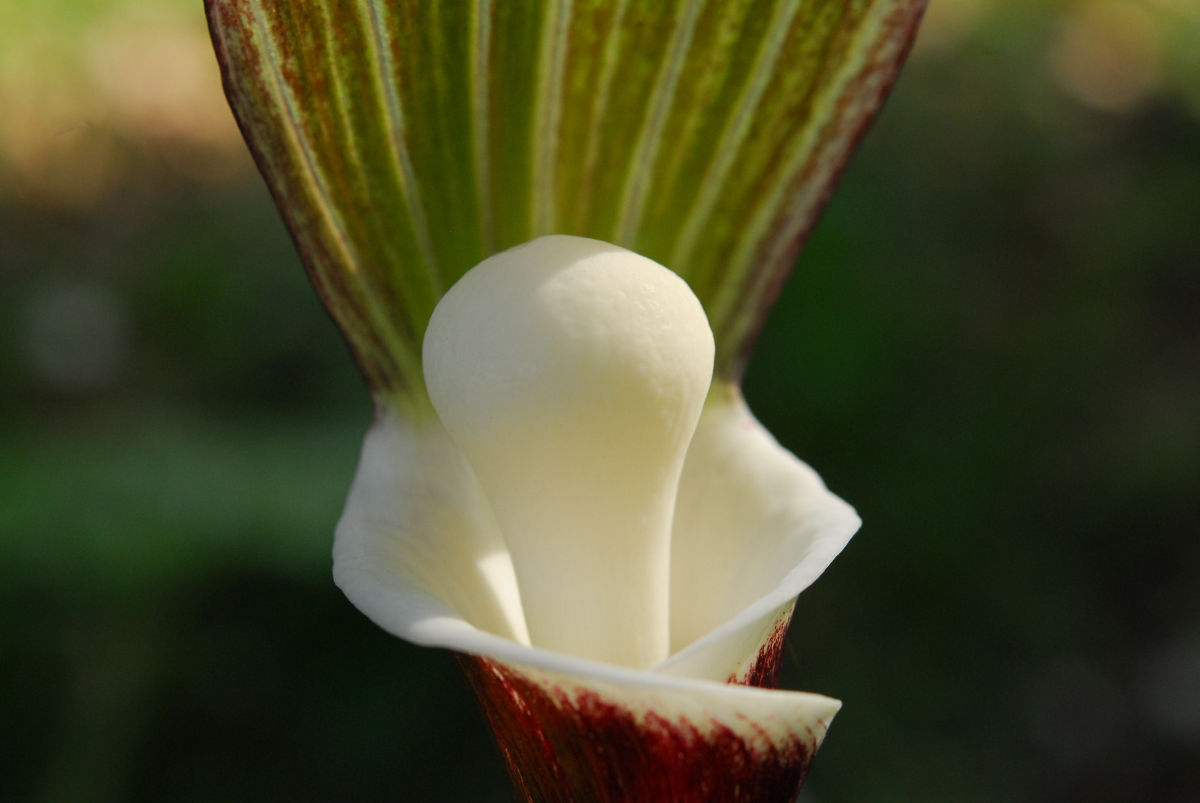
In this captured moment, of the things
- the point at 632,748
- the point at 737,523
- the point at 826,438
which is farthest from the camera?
the point at 826,438

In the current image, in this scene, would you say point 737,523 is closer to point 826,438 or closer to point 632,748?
point 632,748

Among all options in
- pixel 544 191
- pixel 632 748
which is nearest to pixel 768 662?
pixel 632 748

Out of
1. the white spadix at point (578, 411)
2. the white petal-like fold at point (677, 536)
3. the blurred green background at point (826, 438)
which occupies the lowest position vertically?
the blurred green background at point (826, 438)

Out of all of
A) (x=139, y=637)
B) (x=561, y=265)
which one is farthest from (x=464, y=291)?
(x=139, y=637)

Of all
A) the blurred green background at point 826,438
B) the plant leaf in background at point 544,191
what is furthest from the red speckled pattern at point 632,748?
the blurred green background at point 826,438

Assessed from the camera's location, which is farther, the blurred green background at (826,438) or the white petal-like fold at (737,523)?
the blurred green background at (826,438)

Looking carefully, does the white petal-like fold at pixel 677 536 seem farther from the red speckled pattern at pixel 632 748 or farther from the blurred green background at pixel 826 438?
the blurred green background at pixel 826 438
